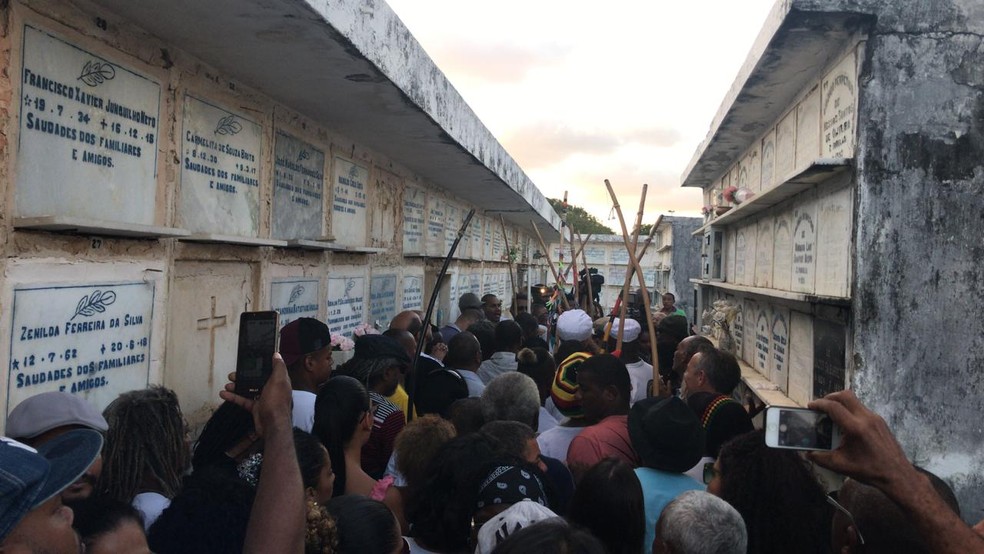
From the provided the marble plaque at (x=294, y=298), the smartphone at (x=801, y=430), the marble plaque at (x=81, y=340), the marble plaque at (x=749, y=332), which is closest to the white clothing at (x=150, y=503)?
the marble plaque at (x=81, y=340)

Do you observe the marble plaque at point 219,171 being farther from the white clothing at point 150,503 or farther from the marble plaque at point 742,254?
the marble plaque at point 742,254

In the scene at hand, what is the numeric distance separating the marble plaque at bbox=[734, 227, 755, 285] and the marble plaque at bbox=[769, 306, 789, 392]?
1.40m

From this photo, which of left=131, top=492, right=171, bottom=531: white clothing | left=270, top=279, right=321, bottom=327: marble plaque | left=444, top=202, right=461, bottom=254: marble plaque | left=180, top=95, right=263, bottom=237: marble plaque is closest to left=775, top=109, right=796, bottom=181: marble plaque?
left=270, top=279, right=321, bottom=327: marble plaque

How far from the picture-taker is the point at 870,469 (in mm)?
1463

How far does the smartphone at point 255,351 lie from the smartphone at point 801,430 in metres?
1.49

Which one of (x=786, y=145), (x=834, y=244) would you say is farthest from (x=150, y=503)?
(x=786, y=145)

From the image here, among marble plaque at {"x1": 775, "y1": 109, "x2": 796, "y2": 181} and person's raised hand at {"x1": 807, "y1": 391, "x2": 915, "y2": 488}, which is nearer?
person's raised hand at {"x1": 807, "y1": 391, "x2": 915, "y2": 488}

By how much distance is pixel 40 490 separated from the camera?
1.28m

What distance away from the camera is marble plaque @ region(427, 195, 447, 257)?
988 centimetres

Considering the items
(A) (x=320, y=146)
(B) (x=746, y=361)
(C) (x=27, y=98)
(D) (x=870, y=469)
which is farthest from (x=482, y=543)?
(B) (x=746, y=361)

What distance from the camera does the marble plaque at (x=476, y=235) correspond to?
13.1 meters

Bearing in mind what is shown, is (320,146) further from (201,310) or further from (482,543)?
(482,543)

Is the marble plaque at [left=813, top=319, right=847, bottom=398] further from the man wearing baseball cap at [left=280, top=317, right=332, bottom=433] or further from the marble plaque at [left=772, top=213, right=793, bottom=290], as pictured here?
the man wearing baseball cap at [left=280, top=317, right=332, bottom=433]

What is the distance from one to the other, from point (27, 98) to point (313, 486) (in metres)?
1.94
